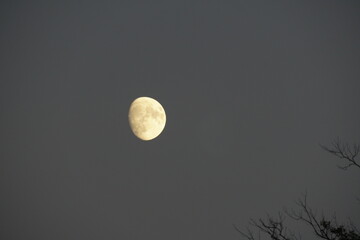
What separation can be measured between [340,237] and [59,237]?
537 feet

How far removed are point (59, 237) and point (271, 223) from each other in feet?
535

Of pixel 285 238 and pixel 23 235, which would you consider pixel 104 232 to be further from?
pixel 285 238

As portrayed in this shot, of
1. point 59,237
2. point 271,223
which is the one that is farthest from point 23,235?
point 271,223

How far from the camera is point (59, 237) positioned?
141m

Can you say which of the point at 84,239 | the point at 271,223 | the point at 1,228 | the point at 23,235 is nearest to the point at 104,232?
the point at 84,239

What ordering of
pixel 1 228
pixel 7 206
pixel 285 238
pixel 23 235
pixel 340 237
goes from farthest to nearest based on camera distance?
1. pixel 7 206
2. pixel 23 235
3. pixel 1 228
4. pixel 340 237
5. pixel 285 238

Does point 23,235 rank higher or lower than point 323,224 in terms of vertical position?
higher

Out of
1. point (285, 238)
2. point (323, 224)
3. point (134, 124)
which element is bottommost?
point (285, 238)

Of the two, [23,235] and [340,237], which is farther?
[23,235]

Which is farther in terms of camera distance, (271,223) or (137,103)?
(137,103)

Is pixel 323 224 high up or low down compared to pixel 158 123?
Result: down

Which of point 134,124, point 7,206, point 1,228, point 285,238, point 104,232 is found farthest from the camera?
point 104,232

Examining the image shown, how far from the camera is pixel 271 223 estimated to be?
8953 millimetres

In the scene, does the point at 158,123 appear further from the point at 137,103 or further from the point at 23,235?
the point at 23,235
